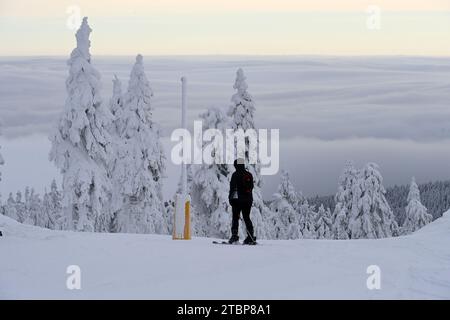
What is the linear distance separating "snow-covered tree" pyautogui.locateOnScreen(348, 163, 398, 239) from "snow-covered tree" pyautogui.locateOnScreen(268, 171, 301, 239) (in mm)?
4885

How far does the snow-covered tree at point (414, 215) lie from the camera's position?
64.9 m

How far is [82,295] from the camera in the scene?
1005 cm

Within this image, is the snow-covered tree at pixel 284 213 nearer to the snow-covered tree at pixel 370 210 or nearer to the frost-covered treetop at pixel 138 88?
the snow-covered tree at pixel 370 210

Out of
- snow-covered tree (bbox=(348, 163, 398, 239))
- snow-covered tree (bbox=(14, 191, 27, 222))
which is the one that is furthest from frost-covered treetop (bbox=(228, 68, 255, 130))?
snow-covered tree (bbox=(14, 191, 27, 222))

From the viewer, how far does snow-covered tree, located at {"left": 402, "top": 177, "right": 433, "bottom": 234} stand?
213 ft

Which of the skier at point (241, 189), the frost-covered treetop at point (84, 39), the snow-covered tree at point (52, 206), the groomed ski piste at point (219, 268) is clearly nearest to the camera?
the groomed ski piste at point (219, 268)

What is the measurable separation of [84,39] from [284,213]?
1128 inches

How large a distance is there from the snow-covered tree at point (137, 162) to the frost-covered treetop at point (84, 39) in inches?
287

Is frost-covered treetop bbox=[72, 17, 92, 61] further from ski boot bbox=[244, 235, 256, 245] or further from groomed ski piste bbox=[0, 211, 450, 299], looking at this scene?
ski boot bbox=[244, 235, 256, 245]

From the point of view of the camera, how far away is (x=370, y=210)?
60.5 metres

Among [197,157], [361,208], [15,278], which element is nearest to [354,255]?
[15,278]

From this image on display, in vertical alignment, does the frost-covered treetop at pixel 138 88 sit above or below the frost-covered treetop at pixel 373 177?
above

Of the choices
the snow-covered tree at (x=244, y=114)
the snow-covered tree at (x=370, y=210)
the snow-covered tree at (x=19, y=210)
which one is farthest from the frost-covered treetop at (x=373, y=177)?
the snow-covered tree at (x=19, y=210)

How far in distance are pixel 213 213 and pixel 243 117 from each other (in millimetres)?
6274
